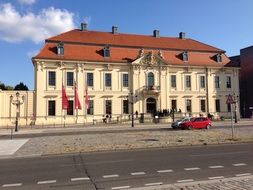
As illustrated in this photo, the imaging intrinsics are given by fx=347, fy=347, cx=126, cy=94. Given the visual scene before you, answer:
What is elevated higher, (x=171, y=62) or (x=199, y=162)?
(x=171, y=62)

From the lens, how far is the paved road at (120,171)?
9906 millimetres

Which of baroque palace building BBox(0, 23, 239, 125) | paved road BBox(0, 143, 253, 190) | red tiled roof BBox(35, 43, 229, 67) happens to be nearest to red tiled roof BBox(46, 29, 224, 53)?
baroque palace building BBox(0, 23, 239, 125)

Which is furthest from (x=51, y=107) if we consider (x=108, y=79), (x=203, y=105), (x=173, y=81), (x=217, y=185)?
(x=217, y=185)

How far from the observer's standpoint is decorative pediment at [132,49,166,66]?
62.5 meters

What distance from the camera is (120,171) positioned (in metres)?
11.8

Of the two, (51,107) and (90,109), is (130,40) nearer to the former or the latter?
(90,109)

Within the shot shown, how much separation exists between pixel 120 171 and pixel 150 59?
52188 mm

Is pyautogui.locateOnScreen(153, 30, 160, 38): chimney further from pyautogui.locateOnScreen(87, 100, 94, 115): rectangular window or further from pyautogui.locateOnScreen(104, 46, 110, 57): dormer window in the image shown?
pyautogui.locateOnScreen(87, 100, 94, 115): rectangular window

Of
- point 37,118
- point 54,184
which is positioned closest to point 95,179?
point 54,184

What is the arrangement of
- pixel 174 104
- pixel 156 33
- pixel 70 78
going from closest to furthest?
pixel 70 78
pixel 174 104
pixel 156 33

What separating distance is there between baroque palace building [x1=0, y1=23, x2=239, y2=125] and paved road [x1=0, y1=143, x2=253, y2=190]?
43372mm

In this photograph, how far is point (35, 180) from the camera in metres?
10.5

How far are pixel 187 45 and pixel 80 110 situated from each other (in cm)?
2603

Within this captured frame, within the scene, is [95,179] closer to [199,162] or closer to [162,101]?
[199,162]
